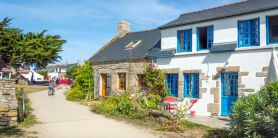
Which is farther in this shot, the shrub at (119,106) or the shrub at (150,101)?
the shrub at (150,101)

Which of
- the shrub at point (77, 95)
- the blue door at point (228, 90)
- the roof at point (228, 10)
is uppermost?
the roof at point (228, 10)

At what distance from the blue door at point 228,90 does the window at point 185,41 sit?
2.55 meters

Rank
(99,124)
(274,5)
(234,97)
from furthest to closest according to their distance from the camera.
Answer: (234,97) < (274,5) < (99,124)

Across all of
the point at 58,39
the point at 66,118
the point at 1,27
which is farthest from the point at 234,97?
the point at 1,27

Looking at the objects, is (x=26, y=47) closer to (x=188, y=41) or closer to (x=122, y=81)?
(x=122, y=81)

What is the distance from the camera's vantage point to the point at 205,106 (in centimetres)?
1399

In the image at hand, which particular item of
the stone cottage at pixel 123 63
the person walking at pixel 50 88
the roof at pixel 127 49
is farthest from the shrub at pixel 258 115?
the person walking at pixel 50 88

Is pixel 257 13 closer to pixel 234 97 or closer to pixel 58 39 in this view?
pixel 234 97

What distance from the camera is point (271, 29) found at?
1423cm

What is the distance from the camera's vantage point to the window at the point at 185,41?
1514 cm

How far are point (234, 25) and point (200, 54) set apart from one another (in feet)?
7.06

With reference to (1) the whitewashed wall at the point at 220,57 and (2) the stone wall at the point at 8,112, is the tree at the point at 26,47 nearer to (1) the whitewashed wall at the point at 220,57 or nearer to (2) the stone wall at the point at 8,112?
(2) the stone wall at the point at 8,112

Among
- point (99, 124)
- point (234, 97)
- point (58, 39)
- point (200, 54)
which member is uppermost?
point (58, 39)

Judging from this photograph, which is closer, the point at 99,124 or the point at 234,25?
the point at 99,124
